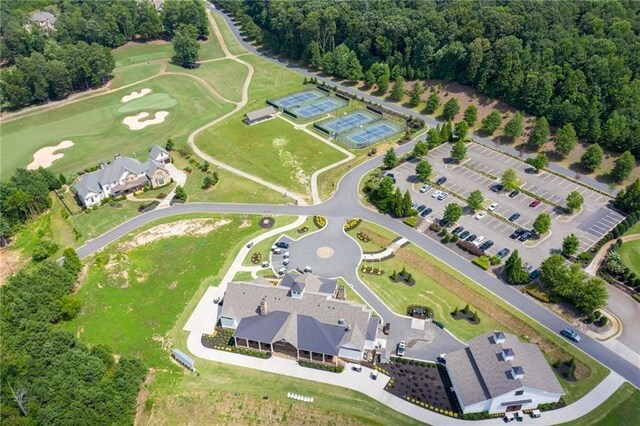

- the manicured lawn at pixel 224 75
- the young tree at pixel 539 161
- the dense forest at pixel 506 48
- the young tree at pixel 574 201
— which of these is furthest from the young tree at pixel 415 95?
the young tree at pixel 574 201

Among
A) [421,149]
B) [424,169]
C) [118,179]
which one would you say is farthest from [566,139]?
[118,179]

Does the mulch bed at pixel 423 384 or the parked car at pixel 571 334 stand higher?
the parked car at pixel 571 334

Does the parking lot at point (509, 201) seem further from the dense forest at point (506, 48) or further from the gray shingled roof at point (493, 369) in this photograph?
the gray shingled roof at point (493, 369)

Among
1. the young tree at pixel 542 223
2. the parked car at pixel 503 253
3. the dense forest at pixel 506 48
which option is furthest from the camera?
the dense forest at pixel 506 48

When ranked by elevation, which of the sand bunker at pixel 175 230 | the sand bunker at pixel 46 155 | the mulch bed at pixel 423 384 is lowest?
the sand bunker at pixel 46 155

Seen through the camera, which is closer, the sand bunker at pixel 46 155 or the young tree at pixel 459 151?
the young tree at pixel 459 151

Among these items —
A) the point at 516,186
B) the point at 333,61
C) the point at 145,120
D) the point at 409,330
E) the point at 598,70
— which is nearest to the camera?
the point at 409,330

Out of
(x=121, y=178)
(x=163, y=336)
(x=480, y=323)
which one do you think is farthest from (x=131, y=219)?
(x=480, y=323)

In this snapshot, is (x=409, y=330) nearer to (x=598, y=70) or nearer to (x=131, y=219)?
(x=131, y=219)

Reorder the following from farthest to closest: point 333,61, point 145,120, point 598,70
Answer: point 333,61 < point 145,120 < point 598,70
